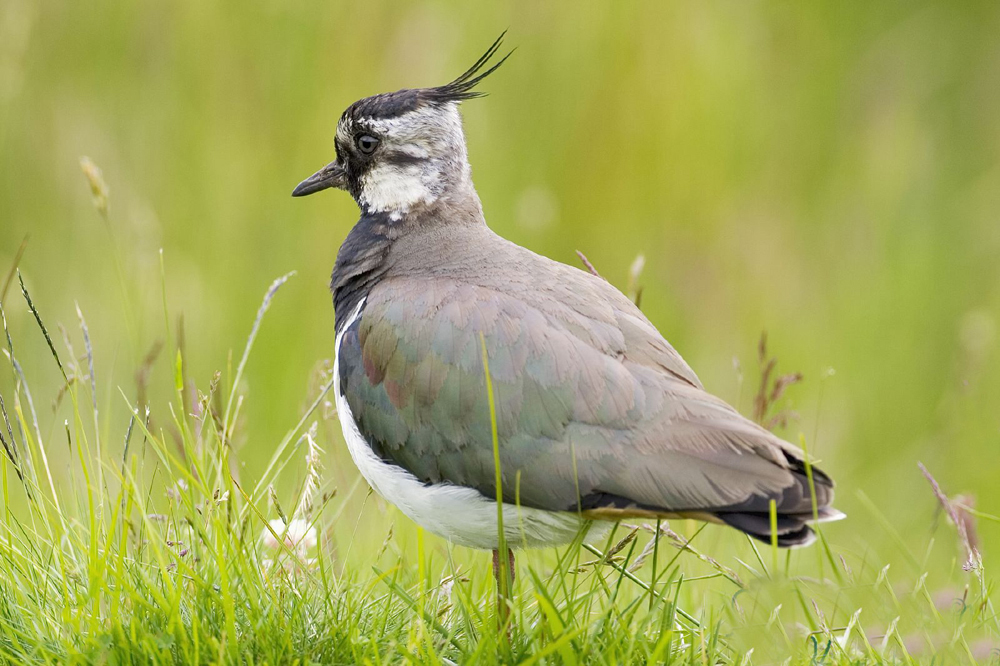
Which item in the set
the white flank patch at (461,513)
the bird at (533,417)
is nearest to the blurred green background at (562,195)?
the bird at (533,417)

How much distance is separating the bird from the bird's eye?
54 centimetres

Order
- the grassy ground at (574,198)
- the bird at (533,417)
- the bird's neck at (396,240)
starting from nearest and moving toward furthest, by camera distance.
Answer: the bird at (533,417), the bird's neck at (396,240), the grassy ground at (574,198)

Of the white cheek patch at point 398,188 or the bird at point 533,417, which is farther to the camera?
the white cheek patch at point 398,188

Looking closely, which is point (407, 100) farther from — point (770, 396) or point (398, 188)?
point (770, 396)

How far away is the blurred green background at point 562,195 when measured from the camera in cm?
672

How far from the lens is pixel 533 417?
3.44 m

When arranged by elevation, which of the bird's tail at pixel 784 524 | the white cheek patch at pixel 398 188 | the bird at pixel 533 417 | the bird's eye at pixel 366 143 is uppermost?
the bird's eye at pixel 366 143

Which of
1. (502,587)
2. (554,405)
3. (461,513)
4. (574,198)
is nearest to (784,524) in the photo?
(554,405)

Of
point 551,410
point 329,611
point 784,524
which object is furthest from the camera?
point 551,410

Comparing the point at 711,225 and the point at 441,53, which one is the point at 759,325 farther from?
the point at 441,53

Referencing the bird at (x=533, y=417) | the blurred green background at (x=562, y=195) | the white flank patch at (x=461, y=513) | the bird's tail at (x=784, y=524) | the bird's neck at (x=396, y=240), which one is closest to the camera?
the bird's tail at (x=784, y=524)

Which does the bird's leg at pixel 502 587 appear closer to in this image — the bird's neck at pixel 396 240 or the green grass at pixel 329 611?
the green grass at pixel 329 611

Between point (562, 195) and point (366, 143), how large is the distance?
3049mm

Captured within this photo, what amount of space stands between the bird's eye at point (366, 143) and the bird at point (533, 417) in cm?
54
